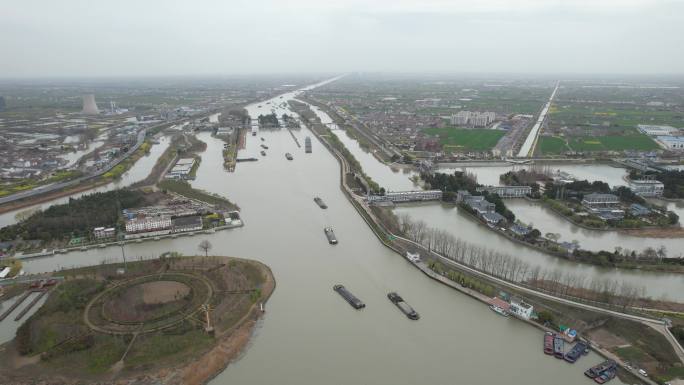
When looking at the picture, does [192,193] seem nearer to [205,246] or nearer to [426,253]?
[205,246]

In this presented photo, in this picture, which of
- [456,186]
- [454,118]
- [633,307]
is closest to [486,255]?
[633,307]

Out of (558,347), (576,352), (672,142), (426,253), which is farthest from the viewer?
(672,142)

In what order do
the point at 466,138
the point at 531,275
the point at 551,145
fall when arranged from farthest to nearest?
the point at 466,138 < the point at 551,145 < the point at 531,275

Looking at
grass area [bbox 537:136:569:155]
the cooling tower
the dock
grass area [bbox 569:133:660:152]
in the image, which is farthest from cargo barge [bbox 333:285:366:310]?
the cooling tower

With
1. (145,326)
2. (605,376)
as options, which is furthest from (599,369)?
(145,326)

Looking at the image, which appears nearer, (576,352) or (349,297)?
(576,352)

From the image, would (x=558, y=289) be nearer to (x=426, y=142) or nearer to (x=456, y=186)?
(x=456, y=186)
